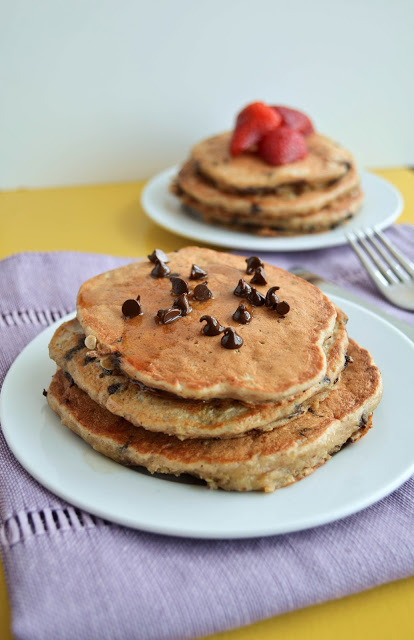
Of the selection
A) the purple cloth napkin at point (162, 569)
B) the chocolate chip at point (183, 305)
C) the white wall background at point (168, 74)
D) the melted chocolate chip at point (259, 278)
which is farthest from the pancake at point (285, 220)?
the purple cloth napkin at point (162, 569)

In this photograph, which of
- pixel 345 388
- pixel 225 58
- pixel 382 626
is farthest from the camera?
pixel 225 58

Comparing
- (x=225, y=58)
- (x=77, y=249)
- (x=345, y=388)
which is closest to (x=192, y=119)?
(x=225, y=58)

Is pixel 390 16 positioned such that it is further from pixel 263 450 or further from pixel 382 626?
pixel 382 626

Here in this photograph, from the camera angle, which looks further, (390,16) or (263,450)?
(390,16)

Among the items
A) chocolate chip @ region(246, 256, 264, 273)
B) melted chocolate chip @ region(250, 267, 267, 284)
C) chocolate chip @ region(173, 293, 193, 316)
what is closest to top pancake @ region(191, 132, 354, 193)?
chocolate chip @ region(246, 256, 264, 273)

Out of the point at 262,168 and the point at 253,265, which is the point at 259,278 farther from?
the point at 262,168

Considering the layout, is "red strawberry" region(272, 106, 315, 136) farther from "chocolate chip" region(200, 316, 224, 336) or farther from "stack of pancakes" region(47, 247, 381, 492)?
"chocolate chip" region(200, 316, 224, 336)
